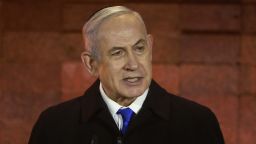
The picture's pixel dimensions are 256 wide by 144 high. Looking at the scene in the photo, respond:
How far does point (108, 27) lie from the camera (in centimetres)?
182

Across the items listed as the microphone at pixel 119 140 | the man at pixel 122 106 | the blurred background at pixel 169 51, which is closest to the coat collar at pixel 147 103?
the man at pixel 122 106

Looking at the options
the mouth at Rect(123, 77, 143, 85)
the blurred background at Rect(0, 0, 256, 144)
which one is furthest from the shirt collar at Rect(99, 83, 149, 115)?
the blurred background at Rect(0, 0, 256, 144)

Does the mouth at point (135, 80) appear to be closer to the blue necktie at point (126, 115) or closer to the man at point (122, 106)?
the man at point (122, 106)

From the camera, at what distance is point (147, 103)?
1.89 metres

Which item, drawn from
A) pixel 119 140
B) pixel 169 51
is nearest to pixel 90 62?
pixel 119 140

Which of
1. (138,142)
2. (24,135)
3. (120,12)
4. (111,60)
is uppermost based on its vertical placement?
(120,12)

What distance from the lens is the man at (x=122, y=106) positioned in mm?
1793

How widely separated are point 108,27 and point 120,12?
5 centimetres

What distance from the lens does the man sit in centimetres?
179

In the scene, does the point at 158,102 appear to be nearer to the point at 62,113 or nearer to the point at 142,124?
the point at 142,124

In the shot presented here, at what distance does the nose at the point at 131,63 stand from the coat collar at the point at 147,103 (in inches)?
6.1

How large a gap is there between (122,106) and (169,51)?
1.27 meters

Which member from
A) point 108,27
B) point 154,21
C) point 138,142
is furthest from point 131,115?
point 154,21

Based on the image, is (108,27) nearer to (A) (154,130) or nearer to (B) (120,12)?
(B) (120,12)
